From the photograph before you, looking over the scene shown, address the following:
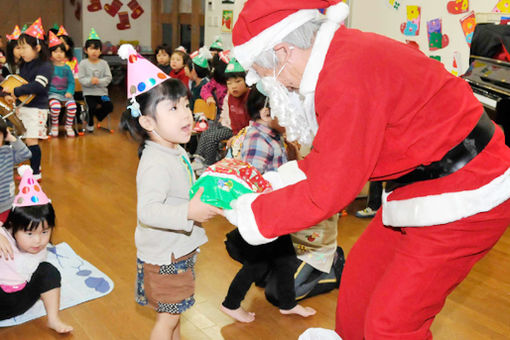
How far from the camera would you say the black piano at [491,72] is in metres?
3.16

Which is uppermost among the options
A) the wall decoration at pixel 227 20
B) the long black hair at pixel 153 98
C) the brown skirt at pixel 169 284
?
the long black hair at pixel 153 98

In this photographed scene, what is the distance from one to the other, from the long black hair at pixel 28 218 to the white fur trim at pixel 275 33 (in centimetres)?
128

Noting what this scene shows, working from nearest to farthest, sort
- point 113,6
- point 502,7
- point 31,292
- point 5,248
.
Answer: point 5,248 → point 31,292 → point 502,7 → point 113,6

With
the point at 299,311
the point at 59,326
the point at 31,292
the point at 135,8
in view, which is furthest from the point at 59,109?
the point at 135,8

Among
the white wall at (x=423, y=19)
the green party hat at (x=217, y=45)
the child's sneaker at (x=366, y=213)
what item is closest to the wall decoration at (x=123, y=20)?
the green party hat at (x=217, y=45)

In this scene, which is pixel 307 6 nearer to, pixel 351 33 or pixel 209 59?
pixel 351 33

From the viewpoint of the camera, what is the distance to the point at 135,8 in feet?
31.2

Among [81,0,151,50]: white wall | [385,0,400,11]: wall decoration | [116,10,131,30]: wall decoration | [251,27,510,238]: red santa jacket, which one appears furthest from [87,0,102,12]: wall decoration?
[251,27,510,238]: red santa jacket

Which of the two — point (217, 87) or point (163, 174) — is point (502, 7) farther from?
point (163, 174)

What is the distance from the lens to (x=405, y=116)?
1.21 meters

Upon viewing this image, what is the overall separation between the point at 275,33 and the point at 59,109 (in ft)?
16.0

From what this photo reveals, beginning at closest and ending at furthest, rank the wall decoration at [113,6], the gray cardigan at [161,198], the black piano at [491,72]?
the gray cardigan at [161,198] < the black piano at [491,72] < the wall decoration at [113,6]

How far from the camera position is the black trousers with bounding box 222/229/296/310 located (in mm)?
2326

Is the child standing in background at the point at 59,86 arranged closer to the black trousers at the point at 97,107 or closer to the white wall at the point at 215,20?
the black trousers at the point at 97,107
